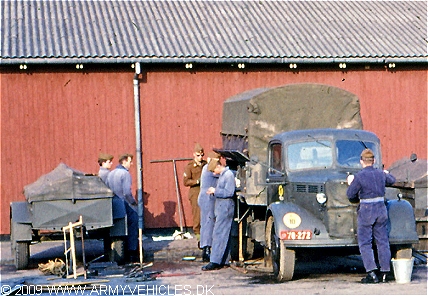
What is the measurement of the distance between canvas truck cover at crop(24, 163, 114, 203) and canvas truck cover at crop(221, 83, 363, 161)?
8.66 feet

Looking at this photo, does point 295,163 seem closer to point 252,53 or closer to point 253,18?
point 252,53

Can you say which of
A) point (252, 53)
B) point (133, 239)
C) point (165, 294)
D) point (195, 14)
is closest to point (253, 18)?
point (195, 14)

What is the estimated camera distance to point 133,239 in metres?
16.2

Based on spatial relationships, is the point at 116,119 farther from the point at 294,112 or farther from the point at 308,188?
the point at 308,188

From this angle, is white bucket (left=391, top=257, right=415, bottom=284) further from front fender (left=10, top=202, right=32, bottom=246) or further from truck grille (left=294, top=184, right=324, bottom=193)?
front fender (left=10, top=202, right=32, bottom=246)

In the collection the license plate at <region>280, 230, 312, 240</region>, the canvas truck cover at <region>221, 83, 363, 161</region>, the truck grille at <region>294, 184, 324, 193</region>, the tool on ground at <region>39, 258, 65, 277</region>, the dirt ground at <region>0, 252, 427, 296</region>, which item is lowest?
the dirt ground at <region>0, 252, 427, 296</region>

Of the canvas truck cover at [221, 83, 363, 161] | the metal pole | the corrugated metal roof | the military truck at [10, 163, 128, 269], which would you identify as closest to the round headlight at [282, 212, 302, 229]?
the canvas truck cover at [221, 83, 363, 161]

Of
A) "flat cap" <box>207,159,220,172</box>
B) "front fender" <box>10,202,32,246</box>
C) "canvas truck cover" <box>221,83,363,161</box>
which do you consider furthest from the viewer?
"canvas truck cover" <box>221,83,363,161</box>

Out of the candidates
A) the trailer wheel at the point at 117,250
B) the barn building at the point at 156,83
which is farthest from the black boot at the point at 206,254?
the barn building at the point at 156,83

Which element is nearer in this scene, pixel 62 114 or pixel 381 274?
pixel 381 274

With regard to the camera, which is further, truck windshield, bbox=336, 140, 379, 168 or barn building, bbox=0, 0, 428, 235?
barn building, bbox=0, 0, 428, 235

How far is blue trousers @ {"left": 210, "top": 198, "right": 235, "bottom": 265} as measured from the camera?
14703 millimetres

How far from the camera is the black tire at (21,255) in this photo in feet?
49.1

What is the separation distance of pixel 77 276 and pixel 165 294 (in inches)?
86.9
